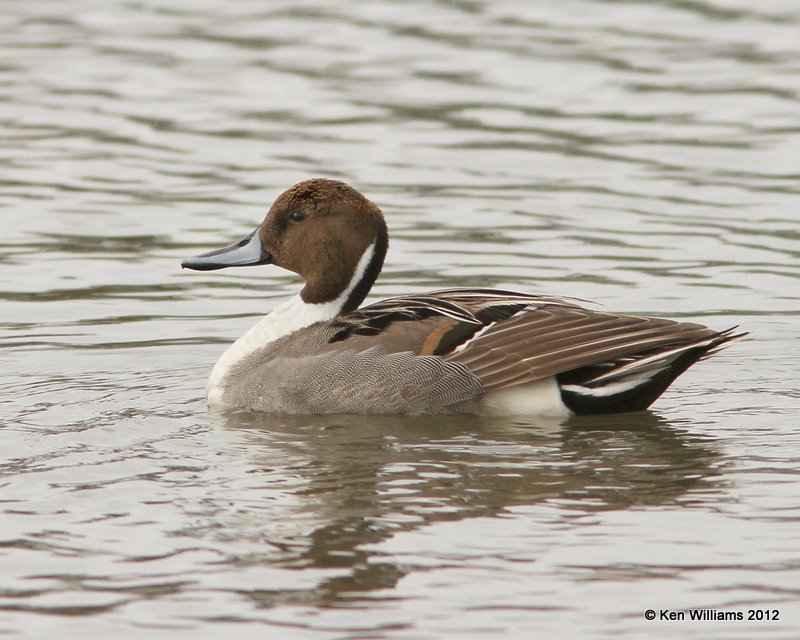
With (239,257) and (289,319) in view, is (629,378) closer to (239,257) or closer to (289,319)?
(289,319)

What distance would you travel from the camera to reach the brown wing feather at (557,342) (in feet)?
28.2

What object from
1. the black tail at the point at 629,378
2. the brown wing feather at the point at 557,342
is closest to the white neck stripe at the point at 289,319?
the brown wing feather at the point at 557,342

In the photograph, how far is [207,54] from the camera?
1823 cm

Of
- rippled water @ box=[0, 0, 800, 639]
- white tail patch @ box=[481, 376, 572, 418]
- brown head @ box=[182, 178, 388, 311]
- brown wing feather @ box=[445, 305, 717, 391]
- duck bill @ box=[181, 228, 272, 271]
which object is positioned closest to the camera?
rippled water @ box=[0, 0, 800, 639]

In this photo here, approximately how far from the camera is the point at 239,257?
9680 mm

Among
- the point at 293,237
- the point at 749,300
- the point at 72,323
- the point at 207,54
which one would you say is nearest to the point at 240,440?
the point at 293,237

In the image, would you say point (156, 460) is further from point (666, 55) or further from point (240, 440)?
point (666, 55)

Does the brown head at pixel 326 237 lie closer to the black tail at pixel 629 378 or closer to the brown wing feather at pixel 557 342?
the brown wing feather at pixel 557 342

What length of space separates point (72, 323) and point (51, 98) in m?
6.02

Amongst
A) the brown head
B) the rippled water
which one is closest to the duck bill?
the brown head

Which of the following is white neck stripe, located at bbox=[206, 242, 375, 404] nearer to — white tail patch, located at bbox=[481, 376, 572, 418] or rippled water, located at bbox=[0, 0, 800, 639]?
rippled water, located at bbox=[0, 0, 800, 639]

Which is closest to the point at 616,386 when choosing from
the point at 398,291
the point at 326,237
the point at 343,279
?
the point at 343,279

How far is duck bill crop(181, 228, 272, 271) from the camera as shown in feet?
31.7

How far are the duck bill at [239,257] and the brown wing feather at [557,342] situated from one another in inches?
57.1
